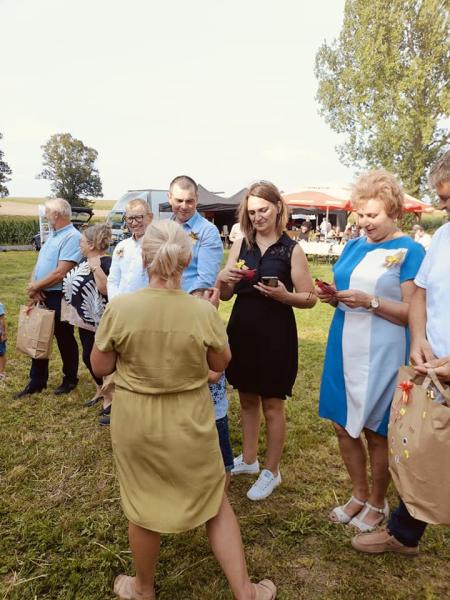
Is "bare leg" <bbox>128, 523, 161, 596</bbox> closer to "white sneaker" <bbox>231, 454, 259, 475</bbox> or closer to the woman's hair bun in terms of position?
the woman's hair bun

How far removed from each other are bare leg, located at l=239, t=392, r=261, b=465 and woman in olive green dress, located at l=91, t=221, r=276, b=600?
3.51 feet

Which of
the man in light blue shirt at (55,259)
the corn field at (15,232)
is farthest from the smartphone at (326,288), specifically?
the corn field at (15,232)

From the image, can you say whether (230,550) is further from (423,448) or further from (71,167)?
(71,167)

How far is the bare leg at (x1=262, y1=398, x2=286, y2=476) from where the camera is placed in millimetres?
2809

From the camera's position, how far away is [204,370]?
1808mm

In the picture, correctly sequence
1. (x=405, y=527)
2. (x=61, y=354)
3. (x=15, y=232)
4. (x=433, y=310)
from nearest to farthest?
(x=433, y=310) < (x=405, y=527) < (x=61, y=354) < (x=15, y=232)

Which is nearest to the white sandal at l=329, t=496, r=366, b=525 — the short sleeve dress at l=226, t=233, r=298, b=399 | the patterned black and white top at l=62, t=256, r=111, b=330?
the short sleeve dress at l=226, t=233, r=298, b=399

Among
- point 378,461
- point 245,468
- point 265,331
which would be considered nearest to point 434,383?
point 378,461

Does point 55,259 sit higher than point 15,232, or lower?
higher

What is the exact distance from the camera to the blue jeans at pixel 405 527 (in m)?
2.20

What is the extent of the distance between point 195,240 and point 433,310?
146 centimetres

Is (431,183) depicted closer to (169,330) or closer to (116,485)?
(169,330)

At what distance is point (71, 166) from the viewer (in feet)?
186

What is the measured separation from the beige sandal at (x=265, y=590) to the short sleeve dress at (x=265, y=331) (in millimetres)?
996
